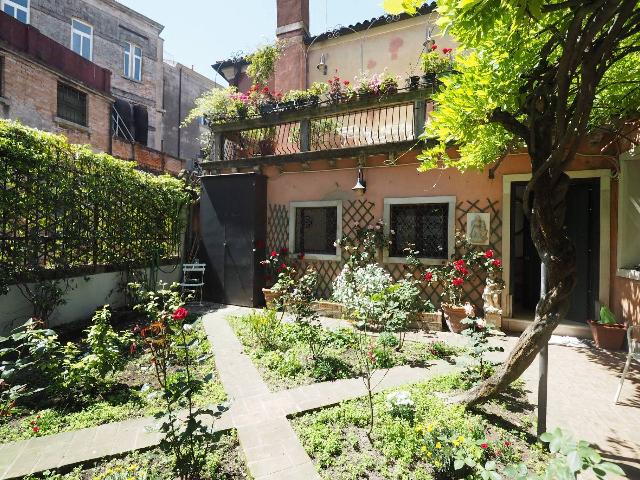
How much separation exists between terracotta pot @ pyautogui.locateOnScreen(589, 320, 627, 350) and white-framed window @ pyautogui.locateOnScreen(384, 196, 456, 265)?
8.77ft

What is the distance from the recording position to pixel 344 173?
8.00 m

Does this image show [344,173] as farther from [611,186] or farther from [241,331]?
[611,186]

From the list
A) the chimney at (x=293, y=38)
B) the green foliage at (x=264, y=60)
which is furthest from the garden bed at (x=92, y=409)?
the chimney at (x=293, y=38)

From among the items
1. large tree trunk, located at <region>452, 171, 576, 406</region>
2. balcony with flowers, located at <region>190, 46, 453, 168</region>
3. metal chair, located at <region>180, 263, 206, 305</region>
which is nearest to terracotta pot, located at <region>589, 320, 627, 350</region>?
large tree trunk, located at <region>452, 171, 576, 406</region>

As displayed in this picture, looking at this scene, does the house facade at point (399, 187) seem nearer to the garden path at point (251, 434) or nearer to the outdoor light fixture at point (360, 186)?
the outdoor light fixture at point (360, 186)

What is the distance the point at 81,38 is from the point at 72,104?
573 centimetres

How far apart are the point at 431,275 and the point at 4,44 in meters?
13.9

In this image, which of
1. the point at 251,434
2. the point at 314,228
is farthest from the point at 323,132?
the point at 251,434

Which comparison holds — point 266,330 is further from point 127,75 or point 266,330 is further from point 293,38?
point 127,75

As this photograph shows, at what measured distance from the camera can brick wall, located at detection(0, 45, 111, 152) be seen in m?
10.1

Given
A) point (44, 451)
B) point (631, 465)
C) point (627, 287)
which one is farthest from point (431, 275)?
point (44, 451)

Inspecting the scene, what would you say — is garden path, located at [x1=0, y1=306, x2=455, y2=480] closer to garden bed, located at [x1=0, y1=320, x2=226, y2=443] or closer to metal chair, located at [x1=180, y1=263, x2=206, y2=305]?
garden bed, located at [x1=0, y1=320, x2=226, y2=443]

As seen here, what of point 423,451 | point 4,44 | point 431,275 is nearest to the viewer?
point 423,451

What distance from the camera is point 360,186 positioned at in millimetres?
7496
